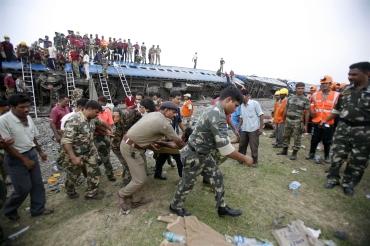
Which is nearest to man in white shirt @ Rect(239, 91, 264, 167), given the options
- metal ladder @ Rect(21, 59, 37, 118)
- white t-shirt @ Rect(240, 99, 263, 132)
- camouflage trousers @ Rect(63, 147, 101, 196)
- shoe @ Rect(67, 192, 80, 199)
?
white t-shirt @ Rect(240, 99, 263, 132)

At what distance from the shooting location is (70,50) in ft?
46.6

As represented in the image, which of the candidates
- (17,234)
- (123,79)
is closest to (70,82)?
(123,79)

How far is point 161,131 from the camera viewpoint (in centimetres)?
323

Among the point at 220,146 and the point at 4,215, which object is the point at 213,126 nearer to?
the point at 220,146

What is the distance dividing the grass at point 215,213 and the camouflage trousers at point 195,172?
408mm

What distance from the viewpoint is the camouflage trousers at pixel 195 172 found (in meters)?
3.11

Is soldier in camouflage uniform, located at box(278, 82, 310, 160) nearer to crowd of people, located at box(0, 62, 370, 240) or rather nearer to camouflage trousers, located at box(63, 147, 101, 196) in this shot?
crowd of people, located at box(0, 62, 370, 240)

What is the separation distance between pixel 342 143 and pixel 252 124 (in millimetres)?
1781

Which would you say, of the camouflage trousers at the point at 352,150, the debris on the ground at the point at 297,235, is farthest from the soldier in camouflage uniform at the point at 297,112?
the debris on the ground at the point at 297,235

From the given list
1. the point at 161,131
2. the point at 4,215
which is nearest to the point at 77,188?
the point at 4,215

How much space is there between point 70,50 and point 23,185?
13.0 meters

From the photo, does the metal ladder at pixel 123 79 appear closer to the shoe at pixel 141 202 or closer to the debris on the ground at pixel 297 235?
the shoe at pixel 141 202

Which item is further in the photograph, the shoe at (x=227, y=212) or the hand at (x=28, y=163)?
the shoe at (x=227, y=212)

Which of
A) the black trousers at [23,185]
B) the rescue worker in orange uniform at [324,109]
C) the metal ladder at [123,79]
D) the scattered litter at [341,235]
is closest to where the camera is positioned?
the scattered litter at [341,235]
